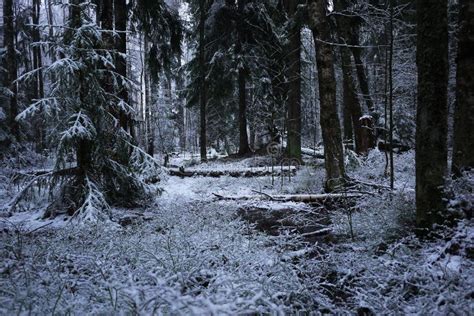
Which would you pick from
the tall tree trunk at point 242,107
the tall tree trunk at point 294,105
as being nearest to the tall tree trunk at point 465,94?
the tall tree trunk at point 294,105

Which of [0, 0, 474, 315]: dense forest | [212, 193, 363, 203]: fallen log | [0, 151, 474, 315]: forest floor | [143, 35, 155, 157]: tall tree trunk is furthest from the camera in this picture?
[143, 35, 155, 157]: tall tree trunk

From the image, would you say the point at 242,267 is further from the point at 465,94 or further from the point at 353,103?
the point at 353,103

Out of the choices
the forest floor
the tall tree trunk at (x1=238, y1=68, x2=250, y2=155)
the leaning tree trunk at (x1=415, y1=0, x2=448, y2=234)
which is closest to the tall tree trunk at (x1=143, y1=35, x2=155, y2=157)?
the tall tree trunk at (x1=238, y1=68, x2=250, y2=155)

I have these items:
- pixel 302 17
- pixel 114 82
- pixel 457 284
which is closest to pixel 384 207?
pixel 457 284

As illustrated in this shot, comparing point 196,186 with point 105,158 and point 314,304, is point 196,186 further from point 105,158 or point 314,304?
point 314,304

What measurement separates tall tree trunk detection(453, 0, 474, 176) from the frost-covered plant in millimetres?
6462

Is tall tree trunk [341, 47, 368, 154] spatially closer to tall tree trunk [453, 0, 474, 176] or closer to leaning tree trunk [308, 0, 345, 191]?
leaning tree trunk [308, 0, 345, 191]

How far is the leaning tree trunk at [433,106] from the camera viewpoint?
4027 mm

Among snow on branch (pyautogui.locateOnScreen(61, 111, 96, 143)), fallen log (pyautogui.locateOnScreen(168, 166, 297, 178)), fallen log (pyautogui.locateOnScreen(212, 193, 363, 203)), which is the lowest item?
fallen log (pyautogui.locateOnScreen(212, 193, 363, 203))

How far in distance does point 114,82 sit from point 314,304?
6.70m

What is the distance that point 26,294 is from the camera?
2.43 meters

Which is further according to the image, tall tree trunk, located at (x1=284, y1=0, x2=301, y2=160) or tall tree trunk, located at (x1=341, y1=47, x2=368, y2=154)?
tall tree trunk, located at (x1=284, y1=0, x2=301, y2=160)

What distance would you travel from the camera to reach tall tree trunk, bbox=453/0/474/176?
211 inches

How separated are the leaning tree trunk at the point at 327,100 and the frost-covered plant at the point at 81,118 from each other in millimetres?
4714
